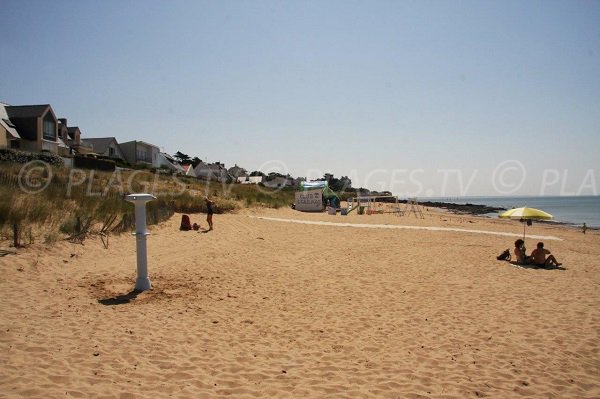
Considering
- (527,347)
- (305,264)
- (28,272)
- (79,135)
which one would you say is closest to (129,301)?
(28,272)

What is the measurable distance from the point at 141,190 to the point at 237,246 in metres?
11.1

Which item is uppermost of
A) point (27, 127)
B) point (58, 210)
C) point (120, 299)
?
point (27, 127)

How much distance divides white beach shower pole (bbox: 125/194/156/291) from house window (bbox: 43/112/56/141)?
36.0m

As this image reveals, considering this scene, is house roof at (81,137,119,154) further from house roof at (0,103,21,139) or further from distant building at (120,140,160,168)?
house roof at (0,103,21,139)

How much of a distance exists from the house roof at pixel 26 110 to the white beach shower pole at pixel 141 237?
115ft

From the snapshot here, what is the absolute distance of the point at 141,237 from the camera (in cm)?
697

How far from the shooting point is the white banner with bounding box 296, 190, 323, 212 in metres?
32.0

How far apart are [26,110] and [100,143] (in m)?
12.9

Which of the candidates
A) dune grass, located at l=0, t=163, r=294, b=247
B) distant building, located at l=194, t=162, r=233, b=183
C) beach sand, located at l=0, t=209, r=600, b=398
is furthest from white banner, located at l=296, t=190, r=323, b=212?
distant building, located at l=194, t=162, r=233, b=183

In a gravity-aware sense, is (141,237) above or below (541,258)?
above

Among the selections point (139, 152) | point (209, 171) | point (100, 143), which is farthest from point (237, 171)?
point (100, 143)

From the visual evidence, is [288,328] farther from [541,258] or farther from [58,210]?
[58,210]

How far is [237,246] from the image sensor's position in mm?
12883

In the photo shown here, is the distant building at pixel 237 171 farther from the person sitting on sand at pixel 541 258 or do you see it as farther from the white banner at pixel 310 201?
the person sitting on sand at pixel 541 258
